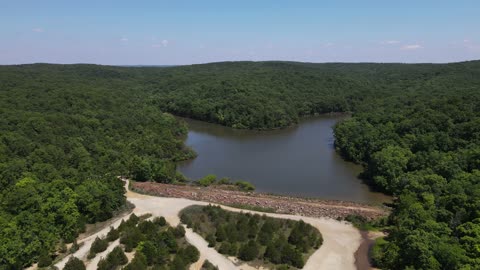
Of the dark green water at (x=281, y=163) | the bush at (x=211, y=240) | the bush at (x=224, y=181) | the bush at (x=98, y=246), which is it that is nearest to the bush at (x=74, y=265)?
A: the bush at (x=98, y=246)

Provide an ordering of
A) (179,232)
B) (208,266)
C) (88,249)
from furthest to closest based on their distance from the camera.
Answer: (179,232) < (88,249) < (208,266)

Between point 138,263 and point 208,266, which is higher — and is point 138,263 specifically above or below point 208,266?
above

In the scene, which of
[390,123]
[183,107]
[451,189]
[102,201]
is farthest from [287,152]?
[183,107]

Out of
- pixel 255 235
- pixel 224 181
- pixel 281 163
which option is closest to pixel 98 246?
pixel 255 235

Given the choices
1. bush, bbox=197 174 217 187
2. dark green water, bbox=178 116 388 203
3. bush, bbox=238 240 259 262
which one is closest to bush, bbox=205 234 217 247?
bush, bbox=238 240 259 262

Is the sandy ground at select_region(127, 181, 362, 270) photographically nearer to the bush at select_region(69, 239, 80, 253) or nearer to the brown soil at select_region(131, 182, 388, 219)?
the brown soil at select_region(131, 182, 388, 219)

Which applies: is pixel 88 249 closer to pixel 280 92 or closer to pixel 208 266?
pixel 208 266

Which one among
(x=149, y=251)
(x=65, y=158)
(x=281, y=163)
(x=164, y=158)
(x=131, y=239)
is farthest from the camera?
(x=281, y=163)

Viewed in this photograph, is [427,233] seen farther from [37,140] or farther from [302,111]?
[302,111]
